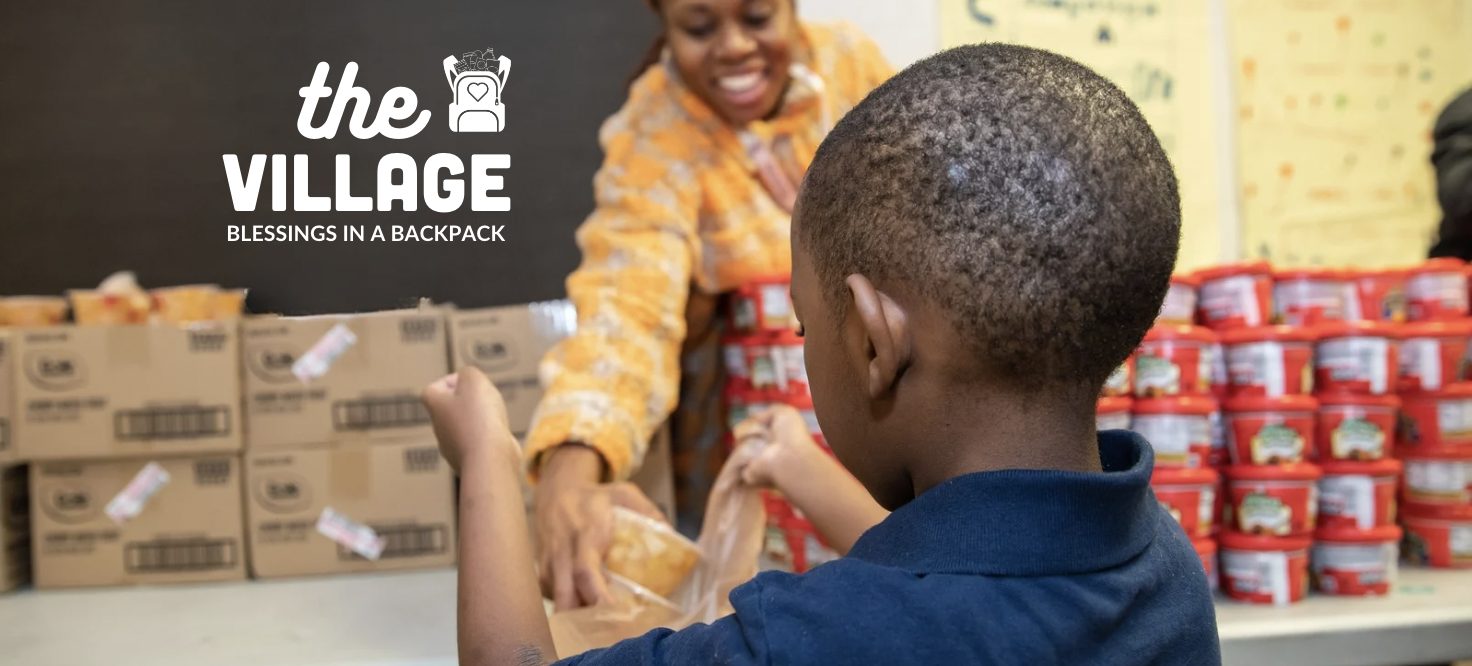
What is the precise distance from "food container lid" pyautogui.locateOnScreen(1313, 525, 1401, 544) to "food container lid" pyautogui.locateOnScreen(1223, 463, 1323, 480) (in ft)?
0.25

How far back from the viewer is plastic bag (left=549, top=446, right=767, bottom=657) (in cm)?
100

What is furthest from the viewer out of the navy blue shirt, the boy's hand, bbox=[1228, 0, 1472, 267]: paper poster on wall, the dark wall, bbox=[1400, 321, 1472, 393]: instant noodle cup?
bbox=[1228, 0, 1472, 267]: paper poster on wall

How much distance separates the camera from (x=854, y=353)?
594mm

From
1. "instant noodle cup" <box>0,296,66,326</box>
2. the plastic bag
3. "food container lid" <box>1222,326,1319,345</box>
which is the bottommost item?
the plastic bag

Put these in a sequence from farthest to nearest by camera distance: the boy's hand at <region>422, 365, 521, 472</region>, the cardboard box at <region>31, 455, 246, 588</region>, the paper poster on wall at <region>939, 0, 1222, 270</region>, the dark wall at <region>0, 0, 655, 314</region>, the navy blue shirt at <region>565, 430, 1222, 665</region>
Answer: the paper poster on wall at <region>939, 0, 1222, 270</region>
the cardboard box at <region>31, 455, 246, 588</region>
the dark wall at <region>0, 0, 655, 314</region>
the boy's hand at <region>422, 365, 521, 472</region>
the navy blue shirt at <region>565, 430, 1222, 665</region>

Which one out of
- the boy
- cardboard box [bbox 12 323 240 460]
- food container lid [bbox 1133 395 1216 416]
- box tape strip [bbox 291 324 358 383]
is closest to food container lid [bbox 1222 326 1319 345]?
food container lid [bbox 1133 395 1216 416]

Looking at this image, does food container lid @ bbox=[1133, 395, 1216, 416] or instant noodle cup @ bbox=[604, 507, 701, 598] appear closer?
instant noodle cup @ bbox=[604, 507, 701, 598]

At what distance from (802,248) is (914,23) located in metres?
1.51

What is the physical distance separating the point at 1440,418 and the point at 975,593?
3.97 ft

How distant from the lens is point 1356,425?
52.9 inches

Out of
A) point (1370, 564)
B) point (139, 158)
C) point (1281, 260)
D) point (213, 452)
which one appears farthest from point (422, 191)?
point (1281, 260)

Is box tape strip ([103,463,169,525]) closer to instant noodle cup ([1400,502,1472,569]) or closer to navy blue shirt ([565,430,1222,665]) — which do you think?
navy blue shirt ([565,430,1222,665])

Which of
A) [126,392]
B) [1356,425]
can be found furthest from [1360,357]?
[126,392]

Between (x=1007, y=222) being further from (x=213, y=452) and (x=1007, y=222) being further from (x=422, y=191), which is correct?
(x=213, y=452)
